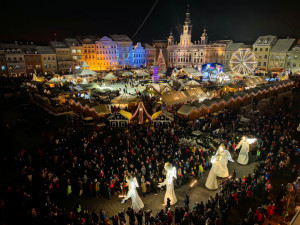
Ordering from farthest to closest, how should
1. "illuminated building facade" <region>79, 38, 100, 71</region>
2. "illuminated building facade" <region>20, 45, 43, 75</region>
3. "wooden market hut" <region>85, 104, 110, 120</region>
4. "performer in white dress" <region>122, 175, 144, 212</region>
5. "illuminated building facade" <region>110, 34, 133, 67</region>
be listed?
"illuminated building facade" <region>110, 34, 133, 67</region>
"illuminated building facade" <region>79, 38, 100, 71</region>
"illuminated building facade" <region>20, 45, 43, 75</region>
"wooden market hut" <region>85, 104, 110, 120</region>
"performer in white dress" <region>122, 175, 144, 212</region>

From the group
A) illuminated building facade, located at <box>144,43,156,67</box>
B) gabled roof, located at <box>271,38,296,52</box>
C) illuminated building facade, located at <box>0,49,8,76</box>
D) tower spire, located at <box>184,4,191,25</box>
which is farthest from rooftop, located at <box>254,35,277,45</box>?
illuminated building facade, located at <box>0,49,8,76</box>

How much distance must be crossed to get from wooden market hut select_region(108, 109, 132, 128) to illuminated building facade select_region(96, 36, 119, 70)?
46359 millimetres

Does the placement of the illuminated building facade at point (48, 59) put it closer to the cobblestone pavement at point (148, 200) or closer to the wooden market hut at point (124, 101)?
the wooden market hut at point (124, 101)

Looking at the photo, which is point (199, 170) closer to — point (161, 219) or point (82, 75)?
point (161, 219)

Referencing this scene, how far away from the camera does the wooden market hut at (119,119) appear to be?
18328 millimetres

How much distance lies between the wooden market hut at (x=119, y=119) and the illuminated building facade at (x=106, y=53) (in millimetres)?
46359

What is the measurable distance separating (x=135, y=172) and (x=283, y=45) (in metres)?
47.8

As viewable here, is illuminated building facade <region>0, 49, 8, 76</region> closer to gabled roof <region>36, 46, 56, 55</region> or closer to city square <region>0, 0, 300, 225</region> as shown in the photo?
gabled roof <region>36, 46, 56, 55</region>

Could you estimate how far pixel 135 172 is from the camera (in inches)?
424

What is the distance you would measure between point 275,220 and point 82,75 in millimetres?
34920

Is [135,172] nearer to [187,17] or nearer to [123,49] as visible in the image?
[123,49]

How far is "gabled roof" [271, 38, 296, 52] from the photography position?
43412 millimetres

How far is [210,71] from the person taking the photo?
1826 inches

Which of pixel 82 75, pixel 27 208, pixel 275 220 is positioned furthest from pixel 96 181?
pixel 82 75
